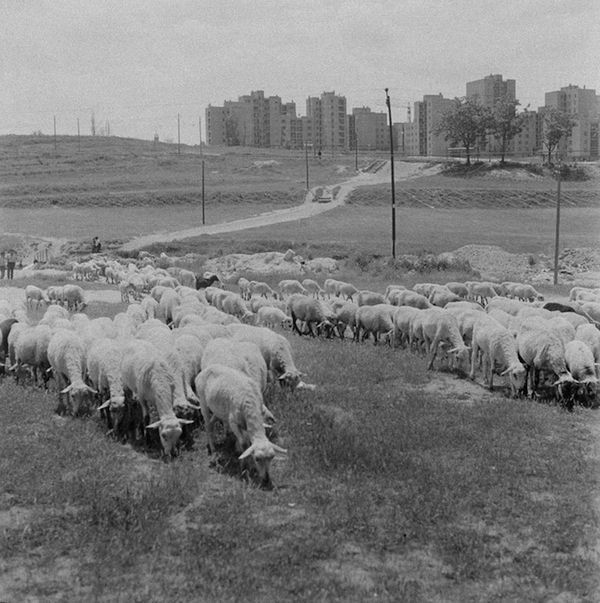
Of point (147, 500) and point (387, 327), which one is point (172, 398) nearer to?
point (147, 500)

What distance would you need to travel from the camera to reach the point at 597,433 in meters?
12.7

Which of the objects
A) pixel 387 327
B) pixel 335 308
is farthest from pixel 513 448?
pixel 335 308

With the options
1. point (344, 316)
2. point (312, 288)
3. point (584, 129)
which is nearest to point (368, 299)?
point (344, 316)

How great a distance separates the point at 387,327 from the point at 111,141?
507 feet

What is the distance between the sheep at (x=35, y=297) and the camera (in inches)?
1151

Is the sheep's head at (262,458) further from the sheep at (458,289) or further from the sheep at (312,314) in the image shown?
the sheep at (458,289)

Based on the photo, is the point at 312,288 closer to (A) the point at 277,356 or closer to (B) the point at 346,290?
(B) the point at 346,290

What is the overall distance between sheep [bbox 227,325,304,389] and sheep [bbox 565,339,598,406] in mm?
5362

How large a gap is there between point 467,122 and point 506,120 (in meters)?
6.63

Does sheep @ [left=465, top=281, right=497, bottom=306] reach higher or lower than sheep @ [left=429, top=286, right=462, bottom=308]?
lower

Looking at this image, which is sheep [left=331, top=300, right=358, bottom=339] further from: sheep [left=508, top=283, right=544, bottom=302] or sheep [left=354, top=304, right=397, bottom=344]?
sheep [left=508, top=283, right=544, bottom=302]

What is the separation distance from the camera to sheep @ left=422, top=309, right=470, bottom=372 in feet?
56.7

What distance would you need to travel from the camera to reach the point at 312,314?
71.4ft

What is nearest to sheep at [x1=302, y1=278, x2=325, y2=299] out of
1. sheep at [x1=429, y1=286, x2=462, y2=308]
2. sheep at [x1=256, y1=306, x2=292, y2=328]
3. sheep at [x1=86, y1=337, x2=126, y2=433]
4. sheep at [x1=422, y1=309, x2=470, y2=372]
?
sheep at [x1=429, y1=286, x2=462, y2=308]
